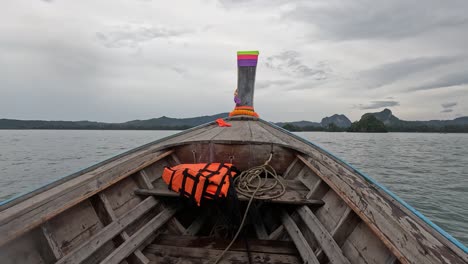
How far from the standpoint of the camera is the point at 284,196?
3.18 meters

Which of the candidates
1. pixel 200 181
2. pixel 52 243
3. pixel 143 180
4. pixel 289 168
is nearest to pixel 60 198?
pixel 52 243

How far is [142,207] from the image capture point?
304 centimetres

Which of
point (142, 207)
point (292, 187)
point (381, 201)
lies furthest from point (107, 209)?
point (381, 201)

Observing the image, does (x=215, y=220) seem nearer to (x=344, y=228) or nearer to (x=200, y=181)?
(x=200, y=181)

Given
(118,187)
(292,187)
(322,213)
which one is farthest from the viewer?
(292,187)

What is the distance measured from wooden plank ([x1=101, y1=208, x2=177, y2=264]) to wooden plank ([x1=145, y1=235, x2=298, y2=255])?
176 millimetres

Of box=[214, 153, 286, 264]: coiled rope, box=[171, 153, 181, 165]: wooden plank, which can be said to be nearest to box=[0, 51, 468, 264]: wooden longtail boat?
box=[214, 153, 286, 264]: coiled rope

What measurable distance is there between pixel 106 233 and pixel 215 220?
5.36 ft

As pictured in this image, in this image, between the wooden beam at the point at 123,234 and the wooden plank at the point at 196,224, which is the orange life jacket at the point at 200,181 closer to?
the wooden plank at the point at 196,224

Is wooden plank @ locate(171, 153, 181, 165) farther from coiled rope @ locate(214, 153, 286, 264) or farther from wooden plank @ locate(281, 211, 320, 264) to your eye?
wooden plank @ locate(281, 211, 320, 264)

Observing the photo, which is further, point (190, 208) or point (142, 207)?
point (190, 208)

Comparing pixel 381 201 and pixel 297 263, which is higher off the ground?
pixel 381 201

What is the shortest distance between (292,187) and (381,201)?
1141 mm

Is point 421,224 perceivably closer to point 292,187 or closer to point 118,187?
point 292,187
